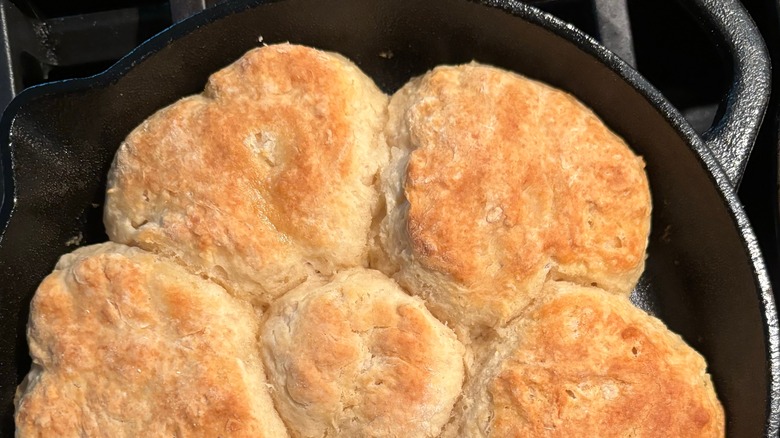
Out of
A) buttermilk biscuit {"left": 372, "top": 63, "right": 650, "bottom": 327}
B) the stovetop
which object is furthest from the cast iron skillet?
the stovetop

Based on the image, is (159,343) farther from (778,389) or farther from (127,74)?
(778,389)

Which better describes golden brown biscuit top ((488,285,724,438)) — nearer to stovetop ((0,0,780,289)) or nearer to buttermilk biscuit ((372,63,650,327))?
buttermilk biscuit ((372,63,650,327))

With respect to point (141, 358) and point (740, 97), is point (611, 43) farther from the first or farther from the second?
point (141, 358)

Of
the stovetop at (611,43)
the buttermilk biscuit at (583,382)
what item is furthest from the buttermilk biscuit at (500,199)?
the stovetop at (611,43)

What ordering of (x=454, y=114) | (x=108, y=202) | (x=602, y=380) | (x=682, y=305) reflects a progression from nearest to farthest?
(x=602, y=380), (x=454, y=114), (x=108, y=202), (x=682, y=305)

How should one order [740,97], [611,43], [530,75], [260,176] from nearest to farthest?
[260,176] → [740,97] → [530,75] → [611,43]

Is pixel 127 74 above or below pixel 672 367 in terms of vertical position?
above

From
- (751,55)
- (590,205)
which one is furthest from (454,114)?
(751,55)

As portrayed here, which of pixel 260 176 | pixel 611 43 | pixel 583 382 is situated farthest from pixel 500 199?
pixel 611 43
